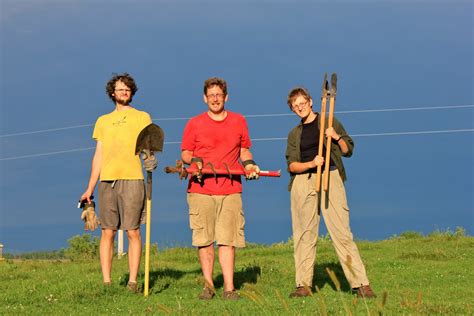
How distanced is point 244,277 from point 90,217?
2.68 m

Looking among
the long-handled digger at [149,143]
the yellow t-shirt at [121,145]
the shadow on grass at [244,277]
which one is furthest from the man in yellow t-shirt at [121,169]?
the shadow on grass at [244,277]

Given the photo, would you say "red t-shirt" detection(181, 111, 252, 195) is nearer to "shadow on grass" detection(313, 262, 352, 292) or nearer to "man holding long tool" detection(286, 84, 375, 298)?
"man holding long tool" detection(286, 84, 375, 298)

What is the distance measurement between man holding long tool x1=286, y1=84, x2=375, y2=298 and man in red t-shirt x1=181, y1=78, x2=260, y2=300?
1.71ft

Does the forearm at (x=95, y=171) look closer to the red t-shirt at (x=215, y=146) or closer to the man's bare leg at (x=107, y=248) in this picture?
the man's bare leg at (x=107, y=248)

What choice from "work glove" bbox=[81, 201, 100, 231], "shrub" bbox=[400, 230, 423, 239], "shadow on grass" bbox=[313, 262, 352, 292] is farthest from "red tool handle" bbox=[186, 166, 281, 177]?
"shrub" bbox=[400, 230, 423, 239]

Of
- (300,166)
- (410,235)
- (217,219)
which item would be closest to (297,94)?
(300,166)

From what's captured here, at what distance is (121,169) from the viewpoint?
929cm

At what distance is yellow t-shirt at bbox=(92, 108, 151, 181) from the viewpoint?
9289 mm

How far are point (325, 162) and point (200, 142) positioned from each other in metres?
1.43

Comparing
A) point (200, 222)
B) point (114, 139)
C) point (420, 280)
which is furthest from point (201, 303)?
point (420, 280)

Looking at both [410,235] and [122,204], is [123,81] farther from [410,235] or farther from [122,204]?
[410,235]

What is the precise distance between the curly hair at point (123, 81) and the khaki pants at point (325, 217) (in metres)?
2.32

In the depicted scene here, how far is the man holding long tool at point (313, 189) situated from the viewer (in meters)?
8.68

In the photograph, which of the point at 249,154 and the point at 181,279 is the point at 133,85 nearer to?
the point at 249,154
